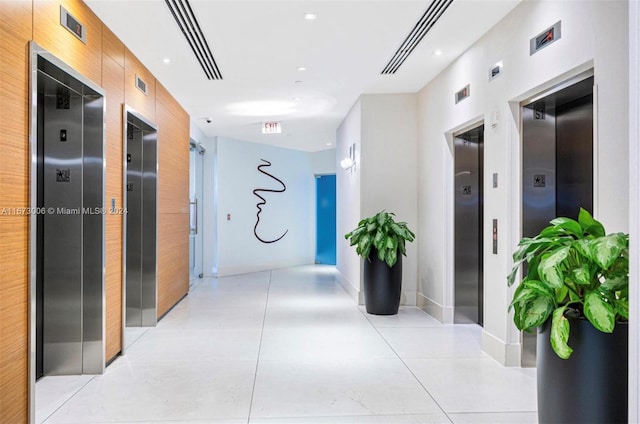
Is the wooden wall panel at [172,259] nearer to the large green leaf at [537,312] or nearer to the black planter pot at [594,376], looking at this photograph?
the large green leaf at [537,312]

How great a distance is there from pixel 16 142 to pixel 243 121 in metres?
6.38

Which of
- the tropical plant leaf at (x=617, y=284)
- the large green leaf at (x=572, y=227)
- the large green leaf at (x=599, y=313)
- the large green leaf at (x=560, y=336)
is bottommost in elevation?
the large green leaf at (x=560, y=336)

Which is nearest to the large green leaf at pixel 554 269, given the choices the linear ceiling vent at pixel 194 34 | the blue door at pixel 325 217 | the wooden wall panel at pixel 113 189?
the linear ceiling vent at pixel 194 34

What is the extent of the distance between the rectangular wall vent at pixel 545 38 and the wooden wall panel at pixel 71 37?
351 centimetres

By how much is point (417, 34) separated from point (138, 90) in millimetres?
2979

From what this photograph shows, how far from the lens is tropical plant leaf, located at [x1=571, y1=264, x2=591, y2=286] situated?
2219 mm

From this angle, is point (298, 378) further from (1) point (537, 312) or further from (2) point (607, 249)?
(2) point (607, 249)

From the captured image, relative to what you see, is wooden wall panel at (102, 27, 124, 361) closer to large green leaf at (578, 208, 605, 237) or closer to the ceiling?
the ceiling

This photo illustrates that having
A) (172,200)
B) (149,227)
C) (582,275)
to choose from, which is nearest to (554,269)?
(582,275)

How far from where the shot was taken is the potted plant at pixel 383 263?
629 cm

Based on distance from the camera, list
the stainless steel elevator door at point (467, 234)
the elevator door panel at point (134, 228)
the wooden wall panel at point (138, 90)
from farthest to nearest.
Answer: the stainless steel elevator door at point (467, 234) < the elevator door panel at point (134, 228) < the wooden wall panel at point (138, 90)

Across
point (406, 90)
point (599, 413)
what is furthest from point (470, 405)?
point (406, 90)

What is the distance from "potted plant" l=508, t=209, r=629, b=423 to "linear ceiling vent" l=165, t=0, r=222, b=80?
3.39 metres

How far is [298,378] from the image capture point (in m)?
3.86
